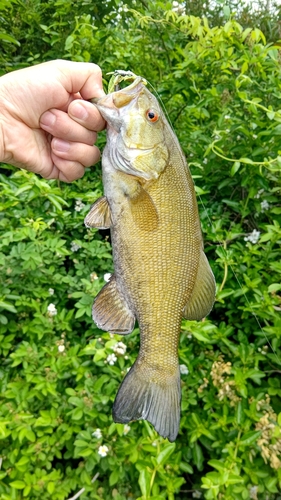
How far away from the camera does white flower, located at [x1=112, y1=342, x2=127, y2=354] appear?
180 centimetres

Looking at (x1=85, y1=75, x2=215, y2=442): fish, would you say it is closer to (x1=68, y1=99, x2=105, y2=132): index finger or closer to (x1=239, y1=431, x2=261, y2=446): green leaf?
(x1=68, y1=99, x2=105, y2=132): index finger

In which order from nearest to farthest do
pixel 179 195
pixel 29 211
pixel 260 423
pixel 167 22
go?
pixel 179 195, pixel 260 423, pixel 29 211, pixel 167 22

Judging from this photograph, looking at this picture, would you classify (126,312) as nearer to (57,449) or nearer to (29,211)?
(57,449)

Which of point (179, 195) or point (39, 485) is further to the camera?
point (39, 485)

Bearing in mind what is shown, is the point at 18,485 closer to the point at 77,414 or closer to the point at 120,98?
the point at 77,414

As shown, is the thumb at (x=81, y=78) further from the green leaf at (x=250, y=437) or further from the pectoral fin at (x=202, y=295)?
the green leaf at (x=250, y=437)

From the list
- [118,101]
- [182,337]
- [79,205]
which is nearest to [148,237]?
[118,101]

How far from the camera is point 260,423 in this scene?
1674 mm

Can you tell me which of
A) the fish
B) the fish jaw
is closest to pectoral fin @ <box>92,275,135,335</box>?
the fish

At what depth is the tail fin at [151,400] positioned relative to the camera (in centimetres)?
103

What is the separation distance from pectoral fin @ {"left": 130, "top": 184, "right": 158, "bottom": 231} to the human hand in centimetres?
32

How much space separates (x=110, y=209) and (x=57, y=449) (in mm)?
1278

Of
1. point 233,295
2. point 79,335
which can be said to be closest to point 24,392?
point 79,335

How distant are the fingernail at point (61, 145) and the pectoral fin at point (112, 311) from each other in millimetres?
507
